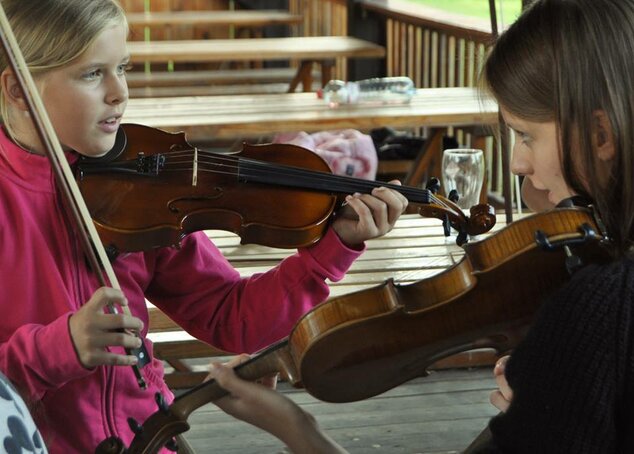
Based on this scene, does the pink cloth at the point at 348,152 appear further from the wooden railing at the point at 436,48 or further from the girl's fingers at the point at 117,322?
the girl's fingers at the point at 117,322

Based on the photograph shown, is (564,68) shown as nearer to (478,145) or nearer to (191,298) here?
(191,298)

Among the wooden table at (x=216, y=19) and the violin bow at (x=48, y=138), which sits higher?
the violin bow at (x=48, y=138)

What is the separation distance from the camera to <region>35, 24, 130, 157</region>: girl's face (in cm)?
147

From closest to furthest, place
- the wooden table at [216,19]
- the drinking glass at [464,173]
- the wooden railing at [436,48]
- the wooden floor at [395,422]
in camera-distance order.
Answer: the wooden floor at [395,422] → the drinking glass at [464,173] → the wooden railing at [436,48] → the wooden table at [216,19]

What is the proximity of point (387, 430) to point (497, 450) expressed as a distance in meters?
1.56

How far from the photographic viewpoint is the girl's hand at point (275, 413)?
1.26 meters

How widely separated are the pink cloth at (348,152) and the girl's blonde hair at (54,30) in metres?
2.70

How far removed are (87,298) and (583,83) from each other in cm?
71

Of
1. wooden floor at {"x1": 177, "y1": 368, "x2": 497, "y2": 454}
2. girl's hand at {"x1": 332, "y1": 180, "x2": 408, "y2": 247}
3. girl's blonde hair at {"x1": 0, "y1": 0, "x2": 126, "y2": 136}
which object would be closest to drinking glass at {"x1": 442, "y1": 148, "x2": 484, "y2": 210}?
wooden floor at {"x1": 177, "y1": 368, "x2": 497, "y2": 454}

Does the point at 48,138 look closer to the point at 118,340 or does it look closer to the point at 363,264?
the point at 118,340

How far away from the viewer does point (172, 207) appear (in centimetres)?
168

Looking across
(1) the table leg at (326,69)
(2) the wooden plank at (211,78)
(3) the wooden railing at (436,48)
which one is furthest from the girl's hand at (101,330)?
(2) the wooden plank at (211,78)

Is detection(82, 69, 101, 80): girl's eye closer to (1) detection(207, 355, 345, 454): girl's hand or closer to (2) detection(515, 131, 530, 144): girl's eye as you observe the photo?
(1) detection(207, 355, 345, 454): girl's hand

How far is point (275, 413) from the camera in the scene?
1.27 metres
